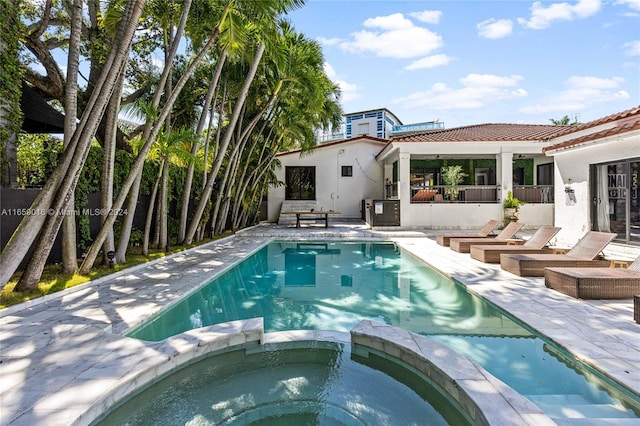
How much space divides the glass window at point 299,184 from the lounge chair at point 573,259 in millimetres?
15808

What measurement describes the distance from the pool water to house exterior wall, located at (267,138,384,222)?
59.1 feet

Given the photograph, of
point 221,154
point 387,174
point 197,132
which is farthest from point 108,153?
point 387,174

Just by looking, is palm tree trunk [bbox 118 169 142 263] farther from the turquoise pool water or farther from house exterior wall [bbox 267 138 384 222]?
Answer: house exterior wall [bbox 267 138 384 222]

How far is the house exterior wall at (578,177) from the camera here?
805cm

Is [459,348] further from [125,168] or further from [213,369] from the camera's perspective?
[125,168]

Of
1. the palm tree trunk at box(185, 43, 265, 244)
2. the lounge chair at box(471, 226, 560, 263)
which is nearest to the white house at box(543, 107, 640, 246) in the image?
the lounge chair at box(471, 226, 560, 263)

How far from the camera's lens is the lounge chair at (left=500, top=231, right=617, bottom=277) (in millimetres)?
6477

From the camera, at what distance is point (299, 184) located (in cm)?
2211

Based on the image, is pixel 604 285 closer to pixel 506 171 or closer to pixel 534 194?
pixel 506 171

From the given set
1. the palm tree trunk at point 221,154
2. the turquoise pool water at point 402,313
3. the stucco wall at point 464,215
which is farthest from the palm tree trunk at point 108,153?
the stucco wall at point 464,215

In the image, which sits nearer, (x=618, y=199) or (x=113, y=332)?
(x=113, y=332)

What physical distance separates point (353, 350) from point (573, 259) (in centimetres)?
543

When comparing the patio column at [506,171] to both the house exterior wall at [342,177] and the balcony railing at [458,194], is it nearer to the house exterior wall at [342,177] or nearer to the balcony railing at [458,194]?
the balcony railing at [458,194]

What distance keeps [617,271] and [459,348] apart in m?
3.65
